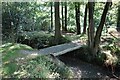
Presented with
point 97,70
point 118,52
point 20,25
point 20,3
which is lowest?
point 97,70

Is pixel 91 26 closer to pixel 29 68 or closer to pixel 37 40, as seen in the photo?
pixel 37 40

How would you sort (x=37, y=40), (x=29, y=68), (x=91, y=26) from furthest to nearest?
(x=37, y=40), (x=91, y=26), (x=29, y=68)

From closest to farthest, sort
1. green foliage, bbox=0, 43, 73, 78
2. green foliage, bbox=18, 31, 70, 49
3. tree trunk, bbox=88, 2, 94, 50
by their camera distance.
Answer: green foliage, bbox=0, 43, 73, 78
tree trunk, bbox=88, 2, 94, 50
green foliage, bbox=18, 31, 70, 49

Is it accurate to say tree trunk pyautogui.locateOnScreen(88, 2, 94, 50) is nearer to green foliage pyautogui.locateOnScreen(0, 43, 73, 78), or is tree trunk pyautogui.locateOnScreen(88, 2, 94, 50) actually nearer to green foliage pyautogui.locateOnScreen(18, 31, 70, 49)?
green foliage pyautogui.locateOnScreen(18, 31, 70, 49)

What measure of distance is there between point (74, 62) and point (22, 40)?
157 inches

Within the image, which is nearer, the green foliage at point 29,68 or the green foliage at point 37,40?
the green foliage at point 29,68

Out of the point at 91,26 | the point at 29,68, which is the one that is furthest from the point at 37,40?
the point at 29,68

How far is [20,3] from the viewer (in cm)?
1291

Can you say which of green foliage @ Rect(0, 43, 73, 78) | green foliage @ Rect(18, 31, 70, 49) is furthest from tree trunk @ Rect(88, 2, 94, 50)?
green foliage @ Rect(0, 43, 73, 78)

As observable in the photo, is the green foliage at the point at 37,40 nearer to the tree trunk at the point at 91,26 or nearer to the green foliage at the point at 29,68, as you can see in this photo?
the tree trunk at the point at 91,26

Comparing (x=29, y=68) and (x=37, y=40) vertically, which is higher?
(x=37, y=40)

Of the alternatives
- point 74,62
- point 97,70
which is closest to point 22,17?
point 74,62

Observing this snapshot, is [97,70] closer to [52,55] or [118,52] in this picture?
[118,52]

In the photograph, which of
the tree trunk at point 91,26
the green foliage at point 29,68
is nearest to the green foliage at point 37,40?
the tree trunk at point 91,26
